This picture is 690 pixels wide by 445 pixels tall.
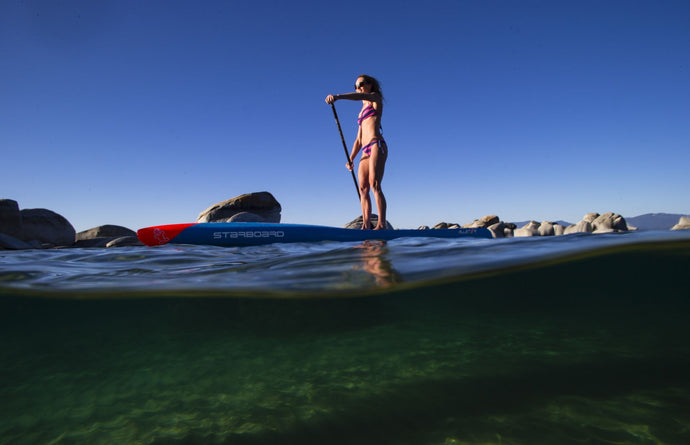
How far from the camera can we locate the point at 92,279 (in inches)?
113

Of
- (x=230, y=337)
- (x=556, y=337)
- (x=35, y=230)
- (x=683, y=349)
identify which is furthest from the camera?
(x=35, y=230)

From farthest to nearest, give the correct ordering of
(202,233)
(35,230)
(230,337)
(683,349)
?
1. (35,230)
2. (202,233)
3. (230,337)
4. (683,349)

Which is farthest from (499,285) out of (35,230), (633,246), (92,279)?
(35,230)

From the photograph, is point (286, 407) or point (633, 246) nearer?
point (286, 407)

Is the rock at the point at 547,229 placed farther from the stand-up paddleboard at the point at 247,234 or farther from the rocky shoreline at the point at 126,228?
the stand-up paddleboard at the point at 247,234

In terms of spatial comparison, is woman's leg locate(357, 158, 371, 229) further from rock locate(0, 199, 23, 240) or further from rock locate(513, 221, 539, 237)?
rock locate(0, 199, 23, 240)

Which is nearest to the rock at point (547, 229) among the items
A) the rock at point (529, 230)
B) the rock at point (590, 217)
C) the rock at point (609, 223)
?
the rock at point (529, 230)

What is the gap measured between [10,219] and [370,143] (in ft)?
57.7

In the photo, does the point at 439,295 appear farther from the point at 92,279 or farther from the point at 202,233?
the point at 202,233

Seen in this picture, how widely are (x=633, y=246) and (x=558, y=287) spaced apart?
2.20 feet

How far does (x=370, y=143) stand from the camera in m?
6.76

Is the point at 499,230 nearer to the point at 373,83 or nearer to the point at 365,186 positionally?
the point at 365,186

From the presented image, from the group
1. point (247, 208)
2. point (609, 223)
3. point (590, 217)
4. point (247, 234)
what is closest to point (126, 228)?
point (247, 208)

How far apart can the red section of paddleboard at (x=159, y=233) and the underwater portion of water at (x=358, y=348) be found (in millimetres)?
2285
